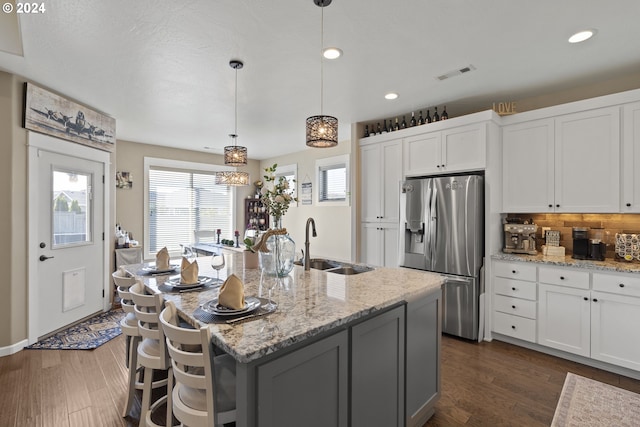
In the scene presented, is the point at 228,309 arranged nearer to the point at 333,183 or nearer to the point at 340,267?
the point at 340,267

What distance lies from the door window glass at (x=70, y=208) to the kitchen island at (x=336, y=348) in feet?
7.24

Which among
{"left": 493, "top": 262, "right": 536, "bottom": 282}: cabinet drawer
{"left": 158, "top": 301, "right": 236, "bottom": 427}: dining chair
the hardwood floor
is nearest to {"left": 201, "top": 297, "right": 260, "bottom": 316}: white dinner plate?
{"left": 158, "top": 301, "right": 236, "bottom": 427}: dining chair

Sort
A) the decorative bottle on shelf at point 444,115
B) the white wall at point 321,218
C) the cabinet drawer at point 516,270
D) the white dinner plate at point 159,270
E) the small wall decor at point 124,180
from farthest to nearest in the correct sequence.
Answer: the white wall at point 321,218
the small wall decor at point 124,180
the decorative bottle on shelf at point 444,115
the cabinet drawer at point 516,270
the white dinner plate at point 159,270

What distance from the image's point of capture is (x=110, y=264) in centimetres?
446

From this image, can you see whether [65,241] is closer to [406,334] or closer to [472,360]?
[406,334]

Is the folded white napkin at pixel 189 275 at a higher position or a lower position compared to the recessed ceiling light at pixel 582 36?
lower

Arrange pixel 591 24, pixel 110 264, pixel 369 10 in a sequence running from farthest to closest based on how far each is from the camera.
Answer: pixel 110 264, pixel 591 24, pixel 369 10

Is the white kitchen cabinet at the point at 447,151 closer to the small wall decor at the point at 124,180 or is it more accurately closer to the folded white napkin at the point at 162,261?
the folded white napkin at the point at 162,261

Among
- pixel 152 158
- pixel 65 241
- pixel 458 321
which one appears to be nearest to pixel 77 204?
pixel 65 241

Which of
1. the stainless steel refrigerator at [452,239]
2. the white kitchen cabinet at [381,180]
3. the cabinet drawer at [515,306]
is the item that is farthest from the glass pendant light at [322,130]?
the cabinet drawer at [515,306]

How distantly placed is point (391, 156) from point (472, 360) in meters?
2.54

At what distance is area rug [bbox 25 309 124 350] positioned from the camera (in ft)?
10.6

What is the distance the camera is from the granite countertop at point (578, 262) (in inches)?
105

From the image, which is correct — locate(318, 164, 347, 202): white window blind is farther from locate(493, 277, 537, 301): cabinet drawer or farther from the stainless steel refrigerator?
locate(493, 277, 537, 301): cabinet drawer
